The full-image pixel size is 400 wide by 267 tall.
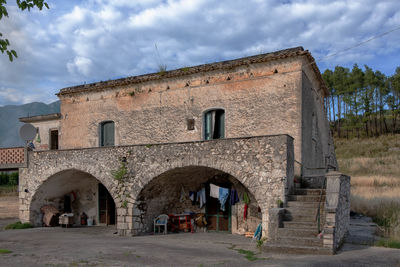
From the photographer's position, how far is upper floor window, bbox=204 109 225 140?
45.3 feet

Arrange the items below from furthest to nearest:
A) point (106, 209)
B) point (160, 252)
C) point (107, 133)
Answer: point (107, 133), point (106, 209), point (160, 252)

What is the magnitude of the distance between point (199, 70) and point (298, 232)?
8109 millimetres

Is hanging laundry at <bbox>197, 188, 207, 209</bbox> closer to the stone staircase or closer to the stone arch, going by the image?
the stone arch

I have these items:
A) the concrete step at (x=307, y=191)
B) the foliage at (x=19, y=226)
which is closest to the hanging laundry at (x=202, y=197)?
the concrete step at (x=307, y=191)

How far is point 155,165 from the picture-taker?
38.4 ft

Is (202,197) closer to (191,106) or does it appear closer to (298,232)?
(191,106)

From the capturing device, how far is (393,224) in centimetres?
1130

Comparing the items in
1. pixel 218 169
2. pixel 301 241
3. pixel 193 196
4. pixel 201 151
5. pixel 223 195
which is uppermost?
pixel 201 151

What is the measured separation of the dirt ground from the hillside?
69.7 inches

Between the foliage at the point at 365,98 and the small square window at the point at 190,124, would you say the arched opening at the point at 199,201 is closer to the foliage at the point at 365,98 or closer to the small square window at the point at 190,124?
the small square window at the point at 190,124

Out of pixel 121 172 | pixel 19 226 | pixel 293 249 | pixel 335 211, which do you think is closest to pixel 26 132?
pixel 19 226

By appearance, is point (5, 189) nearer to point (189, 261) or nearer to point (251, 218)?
point (251, 218)

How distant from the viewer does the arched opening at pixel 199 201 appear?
12.1 meters

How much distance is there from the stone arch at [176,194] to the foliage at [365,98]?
27076 mm
